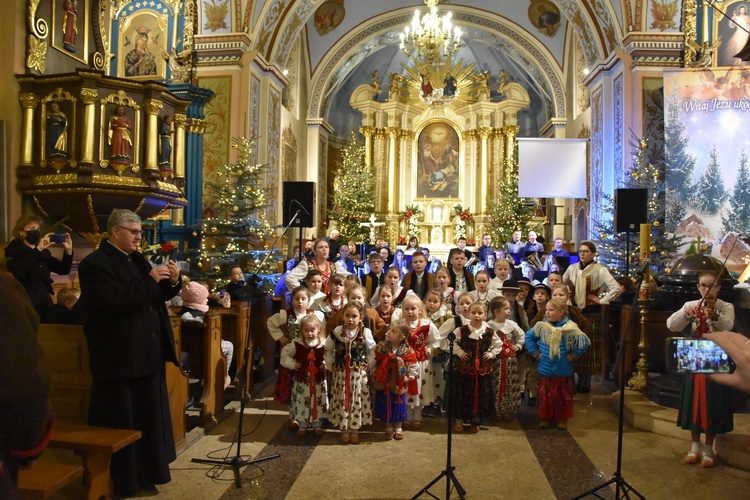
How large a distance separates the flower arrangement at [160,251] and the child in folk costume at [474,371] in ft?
16.5

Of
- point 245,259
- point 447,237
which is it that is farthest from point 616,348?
point 447,237

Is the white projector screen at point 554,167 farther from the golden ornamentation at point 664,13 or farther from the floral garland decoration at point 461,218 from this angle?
the floral garland decoration at point 461,218

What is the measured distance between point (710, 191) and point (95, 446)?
10.8 m

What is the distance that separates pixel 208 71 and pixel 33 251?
9.47m

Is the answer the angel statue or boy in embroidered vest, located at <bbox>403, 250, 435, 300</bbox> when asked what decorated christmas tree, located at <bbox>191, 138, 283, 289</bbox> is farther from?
the angel statue

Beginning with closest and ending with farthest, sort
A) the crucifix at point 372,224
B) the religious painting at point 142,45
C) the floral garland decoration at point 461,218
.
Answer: the religious painting at point 142,45
the crucifix at point 372,224
the floral garland decoration at point 461,218

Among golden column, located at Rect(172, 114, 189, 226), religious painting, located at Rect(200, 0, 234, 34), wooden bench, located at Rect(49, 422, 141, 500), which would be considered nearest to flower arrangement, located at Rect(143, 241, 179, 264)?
golden column, located at Rect(172, 114, 189, 226)

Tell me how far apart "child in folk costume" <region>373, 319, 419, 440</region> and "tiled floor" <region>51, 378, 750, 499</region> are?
0.21 m

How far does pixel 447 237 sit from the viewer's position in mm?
22797

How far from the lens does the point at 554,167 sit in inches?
548

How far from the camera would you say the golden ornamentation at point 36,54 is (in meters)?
6.53

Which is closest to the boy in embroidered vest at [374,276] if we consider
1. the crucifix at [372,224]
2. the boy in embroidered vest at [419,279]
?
the boy in embroidered vest at [419,279]

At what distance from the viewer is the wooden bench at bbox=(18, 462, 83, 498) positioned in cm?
280

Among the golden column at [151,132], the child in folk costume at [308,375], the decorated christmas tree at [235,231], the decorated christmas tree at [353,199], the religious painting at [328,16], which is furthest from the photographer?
the decorated christmas tree at [353,199]
